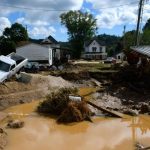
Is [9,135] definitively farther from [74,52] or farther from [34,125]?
[74,52]

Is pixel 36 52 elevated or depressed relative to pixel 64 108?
elevated

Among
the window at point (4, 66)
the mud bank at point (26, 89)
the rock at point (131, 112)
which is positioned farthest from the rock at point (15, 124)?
the window at point (4, 66)

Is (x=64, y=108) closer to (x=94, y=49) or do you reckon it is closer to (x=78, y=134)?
(x=78, y=134)

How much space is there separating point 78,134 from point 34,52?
1534 inches

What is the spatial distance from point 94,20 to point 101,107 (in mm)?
71576

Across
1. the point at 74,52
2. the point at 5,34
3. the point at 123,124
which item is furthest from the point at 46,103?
the point at 74,52

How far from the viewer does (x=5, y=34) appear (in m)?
83.3

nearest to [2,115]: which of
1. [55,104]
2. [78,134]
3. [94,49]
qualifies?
[55,104]

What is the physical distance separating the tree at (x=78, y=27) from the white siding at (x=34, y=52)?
3459cm

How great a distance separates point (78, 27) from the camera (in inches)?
3654

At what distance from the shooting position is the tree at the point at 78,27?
92.5 m

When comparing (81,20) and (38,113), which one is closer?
(38,113)

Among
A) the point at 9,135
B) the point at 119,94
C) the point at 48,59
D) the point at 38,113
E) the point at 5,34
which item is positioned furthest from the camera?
the point at 5,34

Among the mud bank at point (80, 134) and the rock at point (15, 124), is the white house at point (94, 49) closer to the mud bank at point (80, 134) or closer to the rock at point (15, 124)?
the mud bank at point (80, 134)
